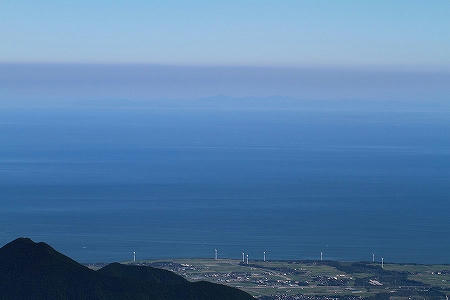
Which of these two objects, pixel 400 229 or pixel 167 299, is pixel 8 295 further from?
pixel 400 229

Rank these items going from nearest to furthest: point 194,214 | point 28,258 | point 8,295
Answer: point 8,295 → point 28,258 → point 194,214

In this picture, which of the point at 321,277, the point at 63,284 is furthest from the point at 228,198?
the point at 63,284

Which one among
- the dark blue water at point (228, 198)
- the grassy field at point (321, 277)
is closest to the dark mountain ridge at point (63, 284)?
the grassy field at point (321, 277)

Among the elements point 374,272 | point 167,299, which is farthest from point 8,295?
point 374,272

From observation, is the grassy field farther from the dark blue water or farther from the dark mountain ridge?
the dark mountain ridge

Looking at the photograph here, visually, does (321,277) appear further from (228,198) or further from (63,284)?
(228,198)

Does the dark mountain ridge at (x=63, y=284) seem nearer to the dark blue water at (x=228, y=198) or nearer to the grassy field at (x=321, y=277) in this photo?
the grassy field at (x=321, y=277)
